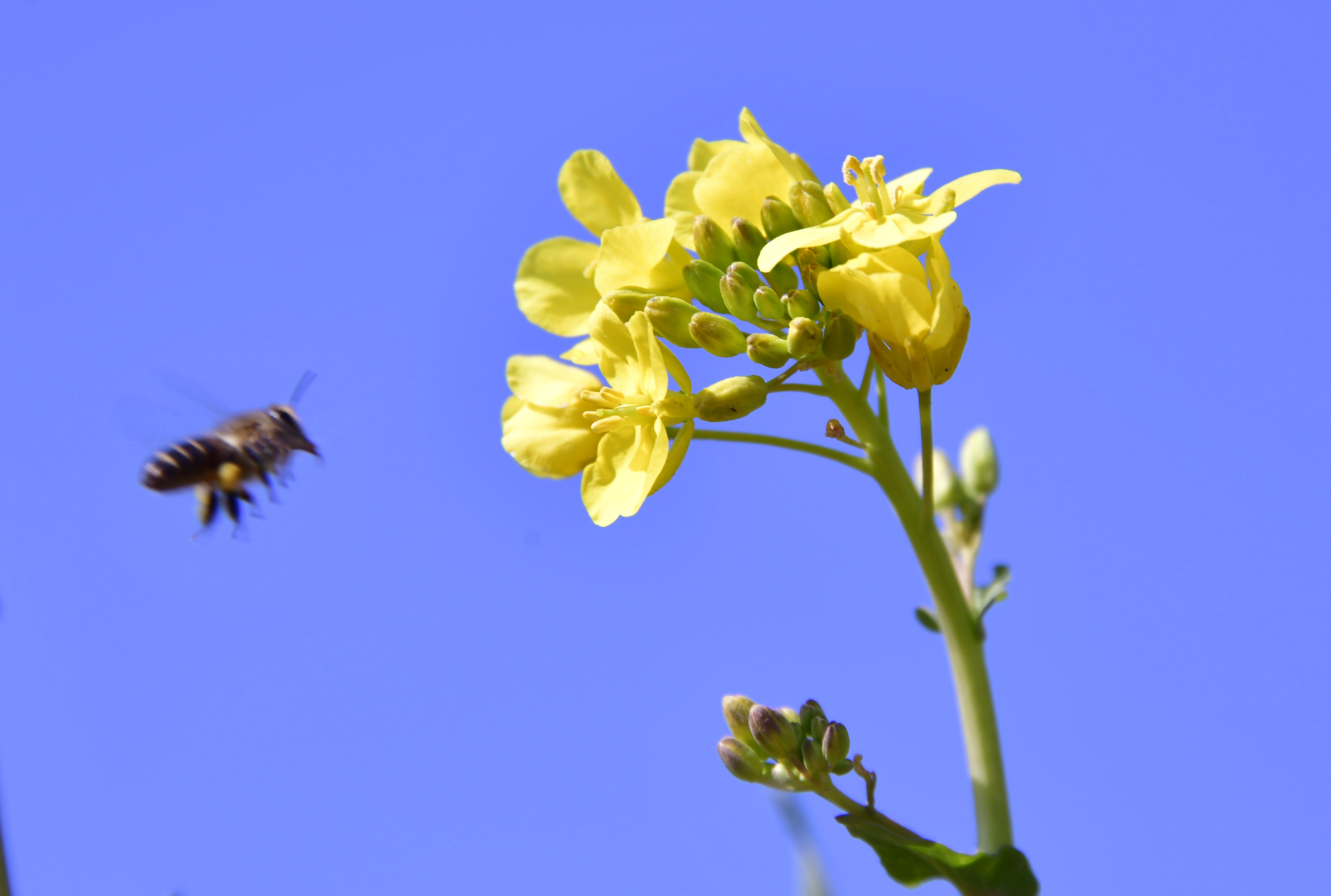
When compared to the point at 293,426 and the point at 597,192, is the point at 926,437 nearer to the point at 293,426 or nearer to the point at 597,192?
the point at 597,192

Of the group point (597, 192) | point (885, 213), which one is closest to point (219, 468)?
point (597, 192)

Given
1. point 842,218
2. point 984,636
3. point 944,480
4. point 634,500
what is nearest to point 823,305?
point 842,218

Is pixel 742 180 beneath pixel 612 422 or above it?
above

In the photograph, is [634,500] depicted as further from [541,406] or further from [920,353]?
[920,353]

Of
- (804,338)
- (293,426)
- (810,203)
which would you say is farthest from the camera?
(293,426)

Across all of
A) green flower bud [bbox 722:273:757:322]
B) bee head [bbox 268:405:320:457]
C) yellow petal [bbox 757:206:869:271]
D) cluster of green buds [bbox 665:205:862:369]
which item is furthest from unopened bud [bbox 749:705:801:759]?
bee head [bbox 268:405:320:457]


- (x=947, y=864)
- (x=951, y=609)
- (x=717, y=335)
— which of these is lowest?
(x=947, y=864)

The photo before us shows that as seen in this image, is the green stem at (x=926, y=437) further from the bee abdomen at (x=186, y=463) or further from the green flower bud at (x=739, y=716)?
the bee abdomen at (x=186, y=463)
